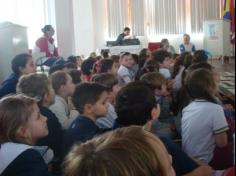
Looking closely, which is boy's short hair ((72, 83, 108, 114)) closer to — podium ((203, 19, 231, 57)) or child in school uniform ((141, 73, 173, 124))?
child in school uniform ((141, 73, 173, 124))

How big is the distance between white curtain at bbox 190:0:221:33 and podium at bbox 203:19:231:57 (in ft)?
3.23

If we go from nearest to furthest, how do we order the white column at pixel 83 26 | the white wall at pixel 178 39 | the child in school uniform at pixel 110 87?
the child in school uniform at pixel 110 87
the white column at pixel 83 26
the white wall at pixel 178 39

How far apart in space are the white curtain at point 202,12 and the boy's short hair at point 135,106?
12.4 metres

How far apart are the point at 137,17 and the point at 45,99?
11752 millimetres

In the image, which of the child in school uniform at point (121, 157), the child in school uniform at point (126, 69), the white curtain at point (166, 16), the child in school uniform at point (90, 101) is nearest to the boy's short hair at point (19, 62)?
the child in school uniform at point (126, 69)

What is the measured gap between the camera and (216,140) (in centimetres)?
238

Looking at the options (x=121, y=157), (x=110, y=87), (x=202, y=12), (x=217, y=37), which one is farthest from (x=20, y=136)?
(x=202, y=12)

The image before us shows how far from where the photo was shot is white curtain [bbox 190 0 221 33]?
13.7 m

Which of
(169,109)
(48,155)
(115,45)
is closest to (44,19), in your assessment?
(115,45)

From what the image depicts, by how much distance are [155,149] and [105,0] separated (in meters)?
13.6

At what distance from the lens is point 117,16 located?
14.2 meters

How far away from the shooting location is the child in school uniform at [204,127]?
7.69 ft

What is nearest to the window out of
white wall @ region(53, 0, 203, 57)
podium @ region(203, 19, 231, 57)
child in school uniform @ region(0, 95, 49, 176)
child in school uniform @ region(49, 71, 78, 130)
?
white wall @ region(53, 0, 203, 57)

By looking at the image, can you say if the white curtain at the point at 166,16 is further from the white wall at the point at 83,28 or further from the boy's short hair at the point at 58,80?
the boy's short hair at the point at 58,80
